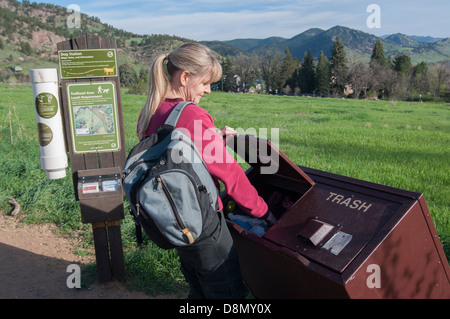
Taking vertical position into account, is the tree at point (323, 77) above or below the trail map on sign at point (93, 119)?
above

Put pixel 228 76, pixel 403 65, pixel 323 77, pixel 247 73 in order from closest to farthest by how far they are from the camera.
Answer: pixel 403 65, pixel 323 77, pixel 228 76, pixel 247 73

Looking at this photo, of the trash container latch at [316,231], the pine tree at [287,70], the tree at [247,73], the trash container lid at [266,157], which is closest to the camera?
the trash container latch at [316,231]

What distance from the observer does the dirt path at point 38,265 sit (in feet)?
11.3

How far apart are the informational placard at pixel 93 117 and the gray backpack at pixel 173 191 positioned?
1.39 meters

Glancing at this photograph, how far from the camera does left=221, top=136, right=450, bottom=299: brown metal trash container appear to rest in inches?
80.3

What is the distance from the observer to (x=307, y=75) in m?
71.6

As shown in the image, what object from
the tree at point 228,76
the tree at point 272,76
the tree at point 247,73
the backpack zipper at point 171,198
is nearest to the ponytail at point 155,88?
the backpack zipper at point 171,198

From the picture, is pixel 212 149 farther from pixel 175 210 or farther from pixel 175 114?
pixel 175 210

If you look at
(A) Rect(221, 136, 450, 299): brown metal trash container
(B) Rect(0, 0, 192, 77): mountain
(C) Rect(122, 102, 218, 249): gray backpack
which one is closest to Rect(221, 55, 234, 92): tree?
(B) Rect(0, 0, 192, 77): mountain

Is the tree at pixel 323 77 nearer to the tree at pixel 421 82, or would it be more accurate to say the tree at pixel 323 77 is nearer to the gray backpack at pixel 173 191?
the tree at pixel 421 82

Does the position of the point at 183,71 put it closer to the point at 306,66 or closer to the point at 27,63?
the point at 306,66

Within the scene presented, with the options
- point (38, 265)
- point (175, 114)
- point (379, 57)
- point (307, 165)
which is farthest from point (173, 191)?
point (379, 57)

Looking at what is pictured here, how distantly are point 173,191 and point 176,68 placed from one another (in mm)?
845

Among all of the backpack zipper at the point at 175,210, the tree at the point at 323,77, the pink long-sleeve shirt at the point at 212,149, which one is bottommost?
the backpack zipper at the point at 175,210
